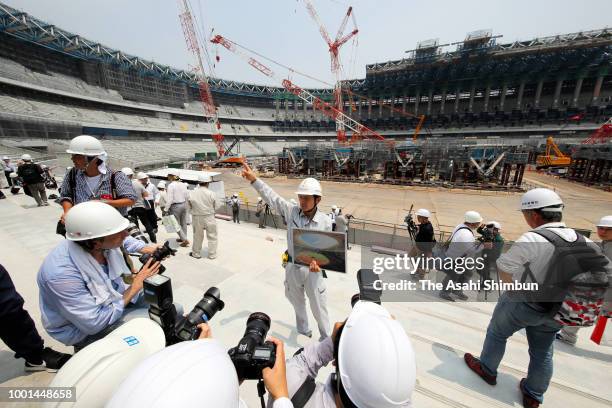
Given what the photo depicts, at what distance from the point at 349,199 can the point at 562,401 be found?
1785 cm

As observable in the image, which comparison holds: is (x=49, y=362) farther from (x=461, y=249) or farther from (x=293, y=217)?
(x=461, y=249)

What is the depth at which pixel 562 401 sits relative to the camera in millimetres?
1989

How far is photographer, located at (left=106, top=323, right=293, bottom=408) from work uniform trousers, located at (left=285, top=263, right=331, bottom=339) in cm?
162

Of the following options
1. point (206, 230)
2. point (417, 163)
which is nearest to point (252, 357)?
point (206, 230)

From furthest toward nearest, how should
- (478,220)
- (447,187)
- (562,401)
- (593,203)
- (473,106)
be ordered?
(473,106), (447,187), (593,203), (478,220), (562,401)

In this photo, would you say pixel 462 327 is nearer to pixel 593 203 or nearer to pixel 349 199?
pixel 349 199

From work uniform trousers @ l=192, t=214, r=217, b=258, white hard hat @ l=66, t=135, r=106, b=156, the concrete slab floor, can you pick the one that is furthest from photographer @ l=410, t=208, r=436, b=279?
white hard hat @ l=66, t=135, r=106, b=156

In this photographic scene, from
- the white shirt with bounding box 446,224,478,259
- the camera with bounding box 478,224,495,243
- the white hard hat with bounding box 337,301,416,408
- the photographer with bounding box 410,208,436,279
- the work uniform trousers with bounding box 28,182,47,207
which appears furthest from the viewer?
the work uniform trousers with bounding box 28,182,47,207

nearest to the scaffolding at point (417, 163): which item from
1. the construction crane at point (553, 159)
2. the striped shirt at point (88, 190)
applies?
the construction crane at point (553, 159)

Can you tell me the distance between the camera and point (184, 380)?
2.53 ft

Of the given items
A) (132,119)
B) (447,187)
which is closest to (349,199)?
Answer: (447,187)

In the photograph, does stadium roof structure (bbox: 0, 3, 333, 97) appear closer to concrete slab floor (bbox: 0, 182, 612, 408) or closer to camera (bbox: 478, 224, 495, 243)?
concrete slab floor (bbox: 0, 182, 612, 408)

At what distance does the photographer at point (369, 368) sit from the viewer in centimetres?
101

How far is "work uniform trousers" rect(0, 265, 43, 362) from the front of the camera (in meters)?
1.73
